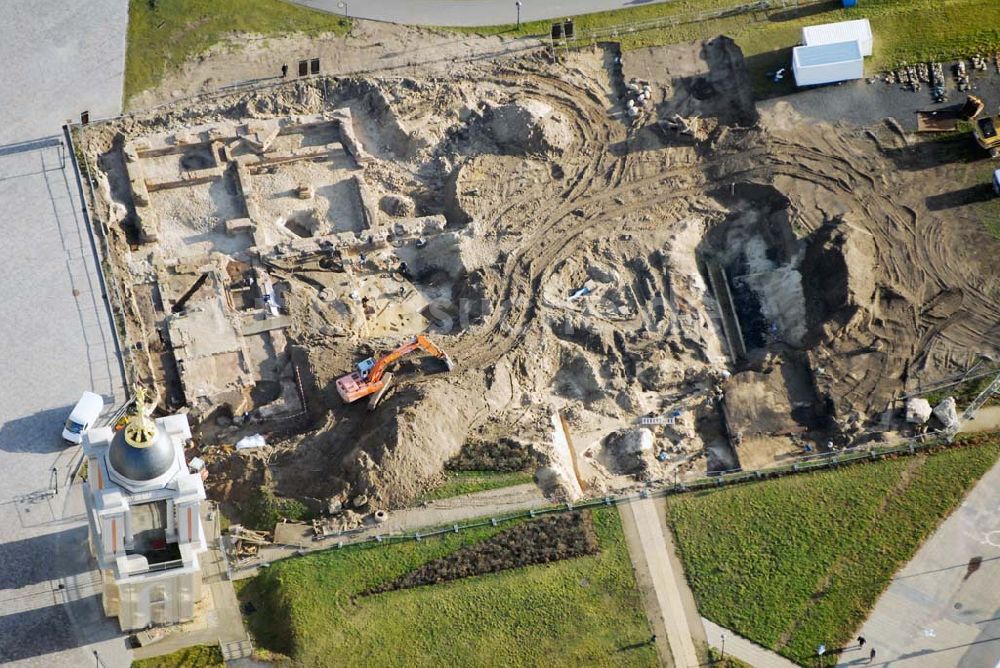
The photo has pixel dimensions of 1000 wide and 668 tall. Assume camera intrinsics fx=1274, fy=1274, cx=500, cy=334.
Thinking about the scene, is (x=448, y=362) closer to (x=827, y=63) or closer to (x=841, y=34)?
(x=827, y=63)

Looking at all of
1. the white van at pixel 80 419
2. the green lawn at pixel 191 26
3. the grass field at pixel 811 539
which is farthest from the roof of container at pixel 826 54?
the white van at pixel 80 419

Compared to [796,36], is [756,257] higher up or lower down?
lower down

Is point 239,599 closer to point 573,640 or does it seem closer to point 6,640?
point 6,640

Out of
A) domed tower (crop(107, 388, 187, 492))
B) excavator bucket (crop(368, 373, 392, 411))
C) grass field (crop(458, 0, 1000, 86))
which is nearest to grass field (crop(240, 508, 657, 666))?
domed tower (crop(107, 388, 187, 492))

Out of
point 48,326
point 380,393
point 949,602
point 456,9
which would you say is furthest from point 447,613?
point 456,9

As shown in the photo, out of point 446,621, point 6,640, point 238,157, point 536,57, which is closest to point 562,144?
point 536,57

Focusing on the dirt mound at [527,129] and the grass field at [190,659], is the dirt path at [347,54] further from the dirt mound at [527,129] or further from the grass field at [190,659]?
the grass field at [190,659]

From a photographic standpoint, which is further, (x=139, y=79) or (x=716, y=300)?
(x=139, y=79)

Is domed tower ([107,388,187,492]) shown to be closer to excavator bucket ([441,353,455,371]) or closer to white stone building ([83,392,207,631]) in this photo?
white stone building ([83,392,207,631])
